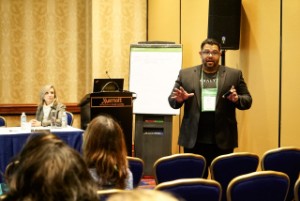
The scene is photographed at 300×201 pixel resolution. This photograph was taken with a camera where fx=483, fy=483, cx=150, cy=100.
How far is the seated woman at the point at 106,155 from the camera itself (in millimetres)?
2764

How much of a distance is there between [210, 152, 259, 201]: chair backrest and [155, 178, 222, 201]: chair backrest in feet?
2.79

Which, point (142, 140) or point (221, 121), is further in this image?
point (142, 140)

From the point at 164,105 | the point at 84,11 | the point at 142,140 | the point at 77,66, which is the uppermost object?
the point at 84,11

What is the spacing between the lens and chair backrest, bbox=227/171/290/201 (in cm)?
274

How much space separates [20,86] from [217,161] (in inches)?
236

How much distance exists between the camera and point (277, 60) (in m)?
5.37

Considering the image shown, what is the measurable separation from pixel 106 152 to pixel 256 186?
34.7 inches

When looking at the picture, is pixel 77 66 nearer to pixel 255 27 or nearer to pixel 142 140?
pixel 142 140

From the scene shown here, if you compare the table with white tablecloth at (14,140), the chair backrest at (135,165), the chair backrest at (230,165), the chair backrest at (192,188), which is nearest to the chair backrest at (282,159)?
the chair backrest at (230,165)

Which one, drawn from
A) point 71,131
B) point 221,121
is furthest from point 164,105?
point 221,121

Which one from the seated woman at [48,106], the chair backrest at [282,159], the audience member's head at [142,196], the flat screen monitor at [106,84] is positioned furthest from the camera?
the flat screen monitor at [106,84]

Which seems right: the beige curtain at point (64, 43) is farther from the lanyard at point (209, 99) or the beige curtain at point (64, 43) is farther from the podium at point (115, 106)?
the lanyard at point (209, 99)

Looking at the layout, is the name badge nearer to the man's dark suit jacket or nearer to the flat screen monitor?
the man's dark suit jacket

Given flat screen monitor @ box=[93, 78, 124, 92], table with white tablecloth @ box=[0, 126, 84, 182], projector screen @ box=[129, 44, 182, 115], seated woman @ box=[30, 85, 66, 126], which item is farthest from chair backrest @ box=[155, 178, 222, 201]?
flat screen monitor @ box=[93, 78, 124, 92]
